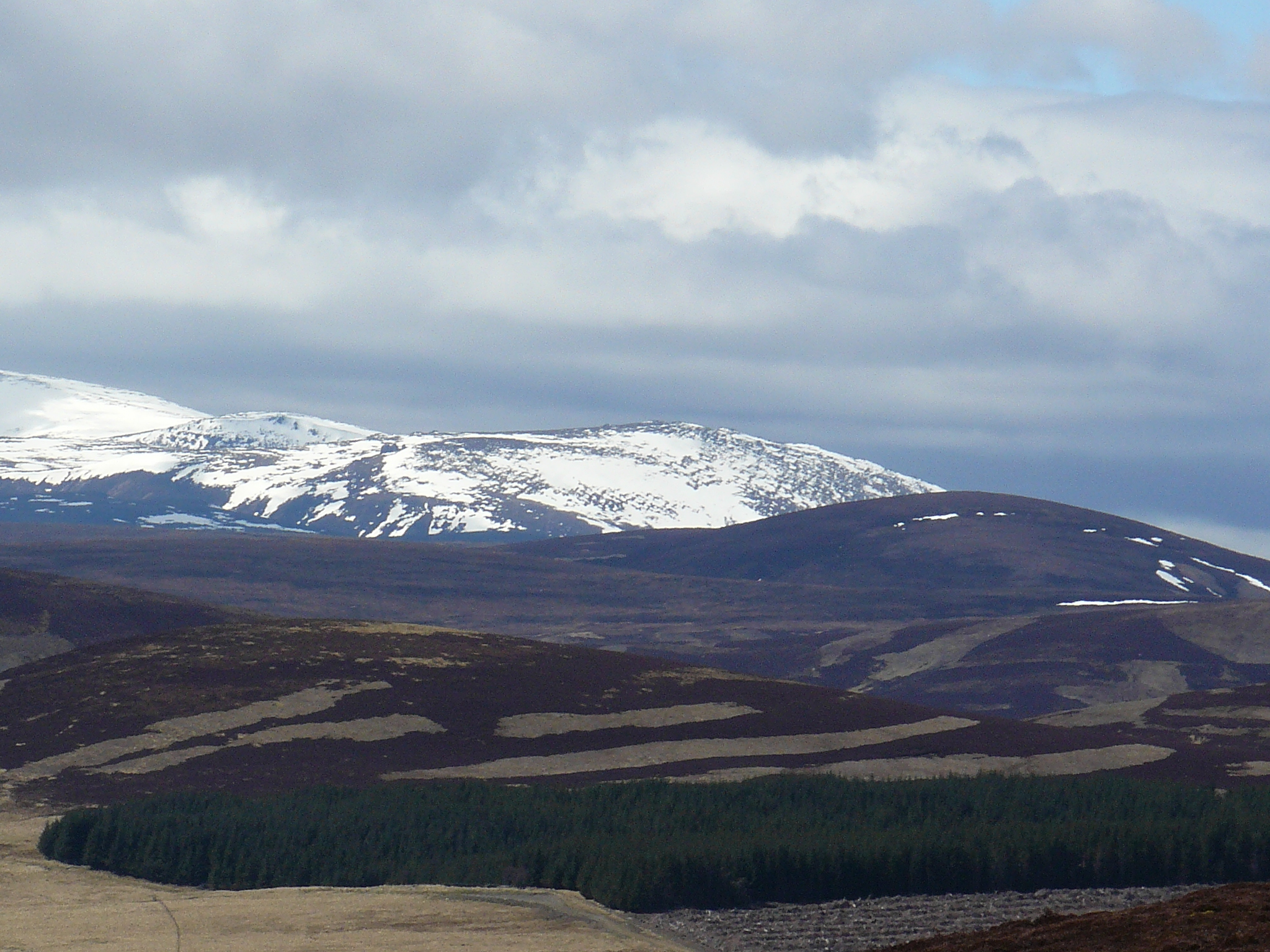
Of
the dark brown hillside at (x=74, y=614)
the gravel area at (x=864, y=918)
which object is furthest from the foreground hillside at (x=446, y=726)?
the gravel area at (x=864, y=918)

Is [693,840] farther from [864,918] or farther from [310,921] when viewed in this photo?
[310,921]

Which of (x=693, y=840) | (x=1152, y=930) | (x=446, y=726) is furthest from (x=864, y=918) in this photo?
(x=446, y=726)

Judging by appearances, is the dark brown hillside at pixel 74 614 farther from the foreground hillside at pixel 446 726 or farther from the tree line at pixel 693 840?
the tree line at pixel 693 840

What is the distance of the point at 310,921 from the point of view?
44.1 metres

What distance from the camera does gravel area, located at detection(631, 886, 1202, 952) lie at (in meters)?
47.7

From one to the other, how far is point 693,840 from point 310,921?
16.5m

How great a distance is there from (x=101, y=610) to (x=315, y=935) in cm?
10294

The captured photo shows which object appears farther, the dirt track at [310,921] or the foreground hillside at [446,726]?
the foreground hillside at [446,726]

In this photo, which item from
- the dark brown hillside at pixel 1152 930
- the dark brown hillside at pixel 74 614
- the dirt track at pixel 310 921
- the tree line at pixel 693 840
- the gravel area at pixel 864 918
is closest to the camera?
the dark brown hillside at pixel 1152 930

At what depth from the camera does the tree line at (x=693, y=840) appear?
172ft

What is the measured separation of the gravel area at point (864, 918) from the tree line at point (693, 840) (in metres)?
0.82

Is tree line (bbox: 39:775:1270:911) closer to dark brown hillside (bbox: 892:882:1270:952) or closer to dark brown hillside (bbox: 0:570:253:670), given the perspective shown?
dark brown hillside (bbox: 892:882:1270:952)

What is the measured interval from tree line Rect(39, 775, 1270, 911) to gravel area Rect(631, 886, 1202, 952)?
32.1 inches

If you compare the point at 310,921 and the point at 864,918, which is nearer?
the point at 310,921
